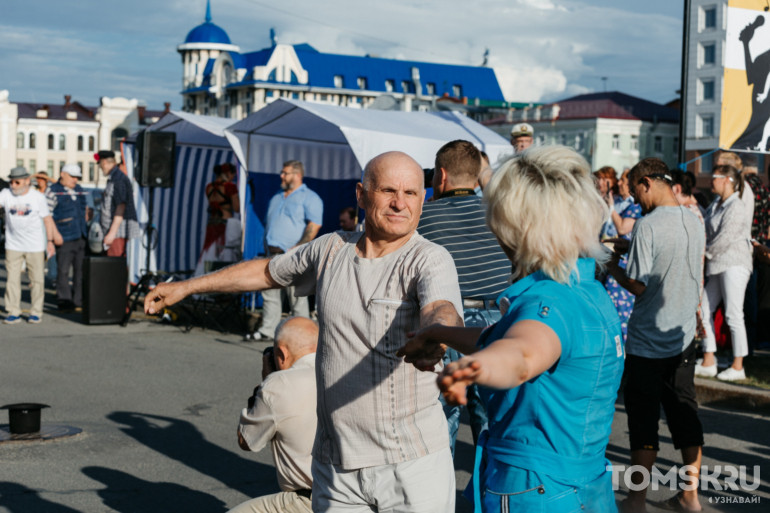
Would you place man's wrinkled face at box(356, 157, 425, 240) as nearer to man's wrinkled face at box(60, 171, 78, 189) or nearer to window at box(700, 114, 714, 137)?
man's wrinkled face at box(60, 171, 78, 189)

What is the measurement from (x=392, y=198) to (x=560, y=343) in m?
1.04

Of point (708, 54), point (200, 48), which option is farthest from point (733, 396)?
point (200, 48)

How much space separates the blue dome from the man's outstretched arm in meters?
123

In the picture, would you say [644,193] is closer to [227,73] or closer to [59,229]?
[59,229]

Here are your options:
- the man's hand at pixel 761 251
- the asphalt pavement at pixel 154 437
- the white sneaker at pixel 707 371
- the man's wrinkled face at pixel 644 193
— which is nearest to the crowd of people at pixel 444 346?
the man's wrinkled face at pixel 644 193

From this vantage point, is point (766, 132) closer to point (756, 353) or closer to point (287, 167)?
point (756, 353)

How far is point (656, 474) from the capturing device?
6.27 metres

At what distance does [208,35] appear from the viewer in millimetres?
123188

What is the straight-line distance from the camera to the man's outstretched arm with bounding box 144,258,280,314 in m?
3.53

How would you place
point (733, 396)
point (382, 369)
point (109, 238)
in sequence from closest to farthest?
point (382, 369) < point (733, 396) < point (109, 238)

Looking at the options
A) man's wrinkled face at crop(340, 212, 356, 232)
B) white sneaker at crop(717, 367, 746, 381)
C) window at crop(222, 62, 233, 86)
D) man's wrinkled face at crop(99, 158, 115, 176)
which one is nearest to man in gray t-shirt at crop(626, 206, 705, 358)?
white sneaker at crop(717, 367, 746, 381)

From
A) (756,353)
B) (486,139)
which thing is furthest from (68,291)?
(756,353)

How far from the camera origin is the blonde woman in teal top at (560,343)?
101 inches

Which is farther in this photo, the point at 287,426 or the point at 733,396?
the point at 733,396
